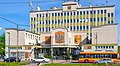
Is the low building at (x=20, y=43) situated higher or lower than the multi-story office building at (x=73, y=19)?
lower

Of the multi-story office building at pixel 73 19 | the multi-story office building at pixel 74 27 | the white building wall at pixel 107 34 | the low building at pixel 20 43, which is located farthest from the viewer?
the multi-story office building at pixel 73 19

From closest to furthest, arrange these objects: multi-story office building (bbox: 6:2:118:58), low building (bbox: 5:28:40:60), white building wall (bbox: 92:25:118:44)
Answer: white building wall (bbox: 92:25:118:44) < multi-story office building (bbox: 6:2:118:58) < low building (bbox: 5:28:40:60)

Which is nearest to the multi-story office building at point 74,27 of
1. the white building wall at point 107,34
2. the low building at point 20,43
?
the white building wall at point 107,34

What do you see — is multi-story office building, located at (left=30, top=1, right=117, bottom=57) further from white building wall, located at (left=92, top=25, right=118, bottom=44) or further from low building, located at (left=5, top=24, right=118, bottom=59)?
white building wall, located at (left=92, top=25, right=118, bottom=44)

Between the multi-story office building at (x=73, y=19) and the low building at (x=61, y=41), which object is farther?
the multi-story office building at (x=73, y=19)

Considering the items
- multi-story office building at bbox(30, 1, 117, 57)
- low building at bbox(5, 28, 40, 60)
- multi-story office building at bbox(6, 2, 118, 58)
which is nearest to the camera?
multi-story office building at bbox(6, 2, 118, 58)

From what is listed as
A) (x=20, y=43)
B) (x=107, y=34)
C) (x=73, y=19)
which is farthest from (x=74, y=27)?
(x=20, y=43)

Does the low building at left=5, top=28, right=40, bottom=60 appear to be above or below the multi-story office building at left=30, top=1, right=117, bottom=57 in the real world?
below

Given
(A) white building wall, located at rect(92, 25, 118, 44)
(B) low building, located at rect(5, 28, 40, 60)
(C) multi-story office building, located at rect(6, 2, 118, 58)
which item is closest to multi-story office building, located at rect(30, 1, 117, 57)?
(C) multi-story office building, located at rect(6, 2, 118, 58)

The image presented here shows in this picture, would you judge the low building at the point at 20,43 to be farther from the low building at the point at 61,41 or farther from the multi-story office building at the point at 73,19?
the multi-story office building at the point at 73,19

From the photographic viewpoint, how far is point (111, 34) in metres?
78.1

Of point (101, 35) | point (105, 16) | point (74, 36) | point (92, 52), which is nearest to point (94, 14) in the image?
point (105, 16)

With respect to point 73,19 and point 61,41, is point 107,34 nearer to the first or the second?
point 61,41

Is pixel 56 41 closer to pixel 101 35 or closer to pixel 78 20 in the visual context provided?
pixel 101 35
